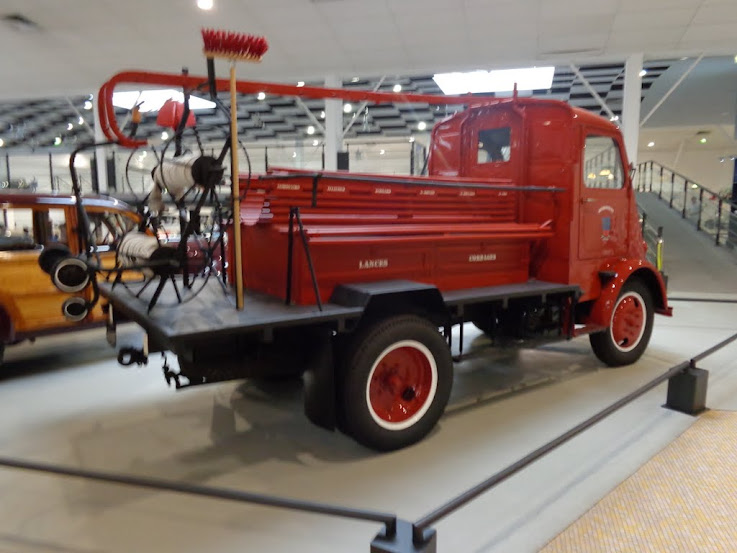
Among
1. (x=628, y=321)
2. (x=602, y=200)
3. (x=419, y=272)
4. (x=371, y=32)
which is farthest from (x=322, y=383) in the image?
(x=371, y=32)

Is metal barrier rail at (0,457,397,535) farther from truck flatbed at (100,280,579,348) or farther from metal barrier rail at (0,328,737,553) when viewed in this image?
truck flatbed at (100,280,579,348)

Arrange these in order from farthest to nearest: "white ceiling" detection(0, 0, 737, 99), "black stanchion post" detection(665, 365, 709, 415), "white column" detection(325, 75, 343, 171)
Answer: "white column" detection(325, 75, 343, 171)
"white ceiling" detection(0, 0, 737, 99)
"black stanchion post" detection(665, 365, 709, 415)

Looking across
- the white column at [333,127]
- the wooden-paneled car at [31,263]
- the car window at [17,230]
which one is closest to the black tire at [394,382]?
the wooden-paneled car at [31,263]

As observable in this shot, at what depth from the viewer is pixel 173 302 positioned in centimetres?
314

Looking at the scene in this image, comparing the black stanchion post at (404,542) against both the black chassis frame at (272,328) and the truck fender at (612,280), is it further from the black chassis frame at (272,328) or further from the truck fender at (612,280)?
the truck fender at (612,280)

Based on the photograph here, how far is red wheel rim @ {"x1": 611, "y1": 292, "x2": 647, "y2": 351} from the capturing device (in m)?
4.86

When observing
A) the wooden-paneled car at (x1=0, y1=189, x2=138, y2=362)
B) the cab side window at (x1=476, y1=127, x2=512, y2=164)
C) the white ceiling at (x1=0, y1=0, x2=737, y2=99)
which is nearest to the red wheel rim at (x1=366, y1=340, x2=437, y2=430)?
the cab side window at (x1=476, y1=127, x2=512, y2=164)

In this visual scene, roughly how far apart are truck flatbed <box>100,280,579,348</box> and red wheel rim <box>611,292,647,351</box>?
1.62 m

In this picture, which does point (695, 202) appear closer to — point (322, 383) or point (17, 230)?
point (322, 383)

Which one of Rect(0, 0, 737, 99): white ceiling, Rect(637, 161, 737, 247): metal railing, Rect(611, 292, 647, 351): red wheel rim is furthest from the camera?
Rect(637, 161, 737, 247): metal railing

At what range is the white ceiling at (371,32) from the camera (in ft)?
27.5

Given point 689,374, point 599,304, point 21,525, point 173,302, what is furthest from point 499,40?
point 21,525

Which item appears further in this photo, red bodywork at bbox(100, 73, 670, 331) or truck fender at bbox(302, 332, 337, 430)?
red bodywork at bbox(100, 73, 670, 331)

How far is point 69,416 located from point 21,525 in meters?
1.53
